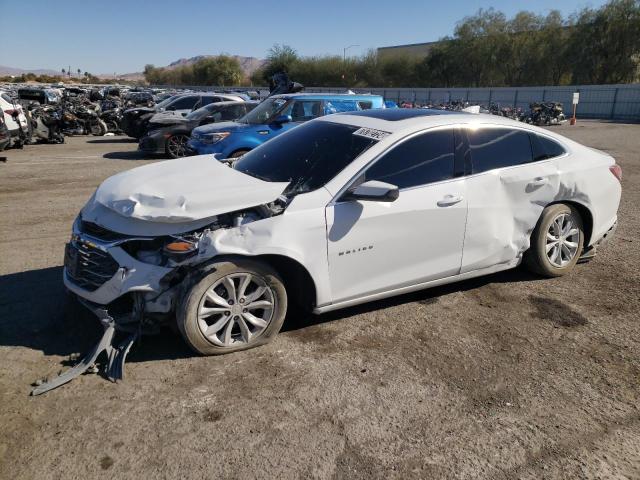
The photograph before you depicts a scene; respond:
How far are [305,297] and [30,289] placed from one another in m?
2.74

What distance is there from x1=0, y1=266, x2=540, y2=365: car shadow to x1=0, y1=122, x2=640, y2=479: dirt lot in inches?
0.7

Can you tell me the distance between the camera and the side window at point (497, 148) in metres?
4.33

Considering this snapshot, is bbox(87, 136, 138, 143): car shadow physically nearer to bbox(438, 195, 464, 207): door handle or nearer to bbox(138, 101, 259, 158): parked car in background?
bbox(138, 101, 259, 158): parked car in background

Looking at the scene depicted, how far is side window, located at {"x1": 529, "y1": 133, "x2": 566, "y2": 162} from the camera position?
4688 mm

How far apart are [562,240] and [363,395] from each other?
2.91 m

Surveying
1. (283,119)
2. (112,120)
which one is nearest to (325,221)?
(283,119)

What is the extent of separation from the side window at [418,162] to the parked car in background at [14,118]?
13.2m

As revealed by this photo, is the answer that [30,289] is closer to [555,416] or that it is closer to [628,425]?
[555,416]

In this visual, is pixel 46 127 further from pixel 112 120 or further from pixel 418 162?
pixel 418 162

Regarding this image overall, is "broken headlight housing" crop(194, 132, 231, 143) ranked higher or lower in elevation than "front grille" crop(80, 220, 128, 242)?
lower

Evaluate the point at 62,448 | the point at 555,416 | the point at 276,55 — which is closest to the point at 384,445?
the point at 555,416

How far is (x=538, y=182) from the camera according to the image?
4559 mm

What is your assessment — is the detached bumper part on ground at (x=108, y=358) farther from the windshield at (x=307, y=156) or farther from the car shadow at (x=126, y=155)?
the car shadow at (x=126, y=155)

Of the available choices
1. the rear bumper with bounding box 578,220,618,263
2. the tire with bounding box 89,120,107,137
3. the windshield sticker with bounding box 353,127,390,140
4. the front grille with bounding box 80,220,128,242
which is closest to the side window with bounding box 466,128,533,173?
the windshield sticker with bounding box 353,127,390,140
